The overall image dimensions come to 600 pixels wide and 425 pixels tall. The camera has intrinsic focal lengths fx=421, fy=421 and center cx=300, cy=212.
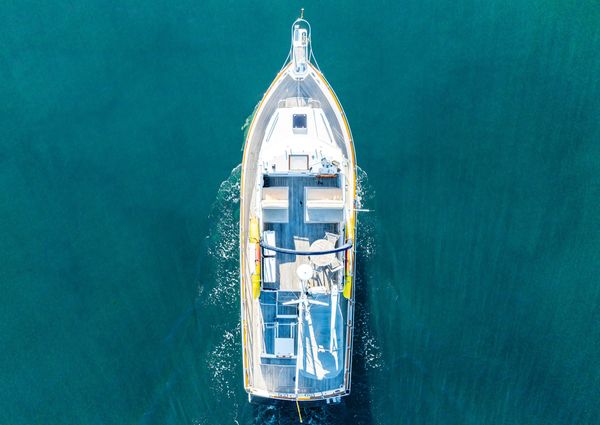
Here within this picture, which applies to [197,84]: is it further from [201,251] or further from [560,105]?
[560,105]

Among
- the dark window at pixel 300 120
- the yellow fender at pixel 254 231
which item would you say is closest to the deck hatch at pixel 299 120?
the dark window at pixel 300 120

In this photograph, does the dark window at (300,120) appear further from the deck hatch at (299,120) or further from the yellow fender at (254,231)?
the yellow fender at (254,231)

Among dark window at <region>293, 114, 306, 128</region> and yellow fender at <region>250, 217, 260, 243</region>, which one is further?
dark window at <region>293, 114, 306, 128</region>

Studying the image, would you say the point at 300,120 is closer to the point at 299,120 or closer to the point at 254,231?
the point at 299,120

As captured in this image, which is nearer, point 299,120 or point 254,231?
point 254,231

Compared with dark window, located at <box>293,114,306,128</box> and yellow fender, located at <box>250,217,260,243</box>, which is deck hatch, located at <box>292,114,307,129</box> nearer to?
dark window, located at <box>293,114,306,128</box>

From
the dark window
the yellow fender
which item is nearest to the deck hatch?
the dark window

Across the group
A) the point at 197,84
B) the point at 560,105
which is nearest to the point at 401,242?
the point at 560,105

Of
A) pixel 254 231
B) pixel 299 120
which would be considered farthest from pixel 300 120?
pixel 254 231

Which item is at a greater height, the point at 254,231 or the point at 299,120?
the point at 299,120
